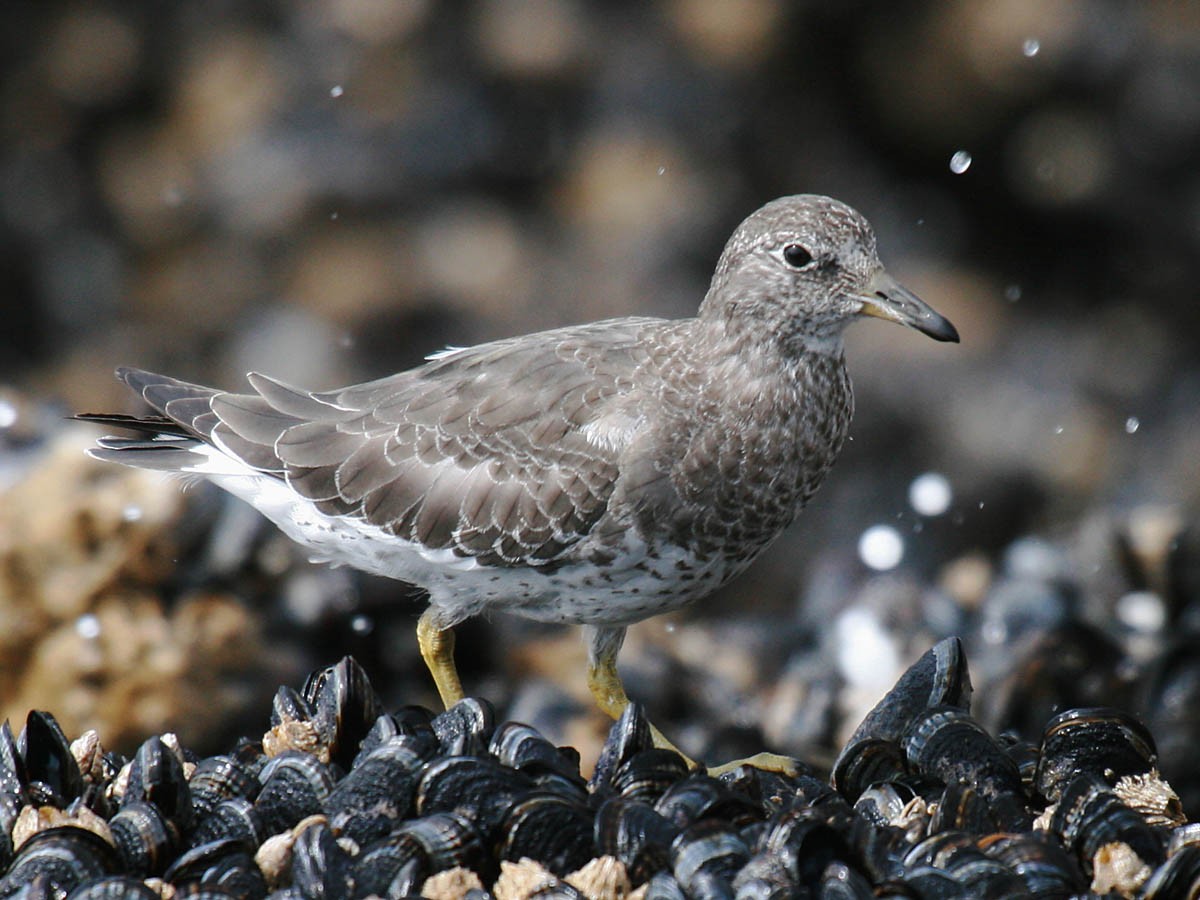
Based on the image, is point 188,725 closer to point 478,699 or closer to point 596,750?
point 596,750

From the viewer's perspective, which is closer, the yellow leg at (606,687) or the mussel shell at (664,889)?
the mussel shell at (664,889)

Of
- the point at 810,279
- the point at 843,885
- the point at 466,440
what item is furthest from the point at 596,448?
the point at 843,885

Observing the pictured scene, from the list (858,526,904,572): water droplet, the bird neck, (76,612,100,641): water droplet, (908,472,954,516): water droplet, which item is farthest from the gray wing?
(908,472,954,516): water droplet

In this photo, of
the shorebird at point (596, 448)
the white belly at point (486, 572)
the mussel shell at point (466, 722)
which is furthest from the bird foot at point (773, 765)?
the mussel shell at point (466, 722)

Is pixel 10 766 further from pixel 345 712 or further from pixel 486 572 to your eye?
pixel 486 572

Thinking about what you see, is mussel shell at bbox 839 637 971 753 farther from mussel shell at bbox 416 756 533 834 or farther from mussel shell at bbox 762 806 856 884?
mussel shell at bbox 416 756 533 834

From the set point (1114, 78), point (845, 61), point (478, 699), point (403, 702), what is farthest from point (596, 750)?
point (1114, 78)

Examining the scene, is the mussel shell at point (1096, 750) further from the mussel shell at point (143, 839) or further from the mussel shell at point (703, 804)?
the mussel shell at point (143, 839)
